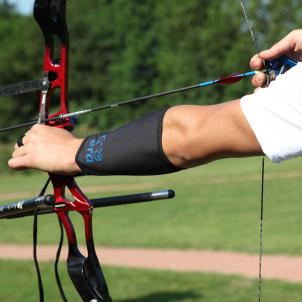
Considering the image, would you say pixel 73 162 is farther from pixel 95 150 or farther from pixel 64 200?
pixel 64 200

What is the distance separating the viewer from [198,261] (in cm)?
1019

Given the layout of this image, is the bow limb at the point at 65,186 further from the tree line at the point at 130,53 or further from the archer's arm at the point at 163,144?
the tree line at the point at 130,53

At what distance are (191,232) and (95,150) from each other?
35.6 feet

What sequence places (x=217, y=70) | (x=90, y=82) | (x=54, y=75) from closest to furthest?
(x=54, y=75), (x=217, y=70), (x=90, y=82)

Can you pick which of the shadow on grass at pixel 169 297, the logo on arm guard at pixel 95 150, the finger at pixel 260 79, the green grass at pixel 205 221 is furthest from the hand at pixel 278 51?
the green grass at pixel 205 221

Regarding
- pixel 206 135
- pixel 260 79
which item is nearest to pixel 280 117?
pixel 206 135

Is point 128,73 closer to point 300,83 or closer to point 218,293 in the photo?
point 218,293

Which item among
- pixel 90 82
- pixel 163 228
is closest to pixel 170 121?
pixel 163 228

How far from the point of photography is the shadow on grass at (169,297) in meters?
7.77

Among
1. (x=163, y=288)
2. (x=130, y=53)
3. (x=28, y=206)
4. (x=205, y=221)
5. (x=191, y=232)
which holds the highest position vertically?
(x=130, y=53)

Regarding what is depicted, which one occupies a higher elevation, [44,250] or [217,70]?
[217,70]

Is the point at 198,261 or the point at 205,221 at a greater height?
the point at 205,221

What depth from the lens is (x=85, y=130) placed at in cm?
3794

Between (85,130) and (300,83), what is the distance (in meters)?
36.4
